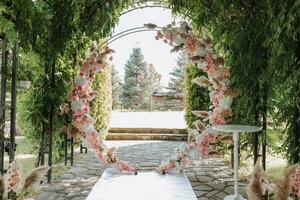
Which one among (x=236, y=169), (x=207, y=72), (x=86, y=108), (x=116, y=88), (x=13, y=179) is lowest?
(x=236, y=169)

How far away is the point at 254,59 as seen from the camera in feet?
12.3

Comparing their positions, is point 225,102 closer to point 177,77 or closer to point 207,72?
point 207,72

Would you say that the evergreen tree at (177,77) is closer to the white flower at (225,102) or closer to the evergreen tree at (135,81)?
the evergreen tree at (135,81)

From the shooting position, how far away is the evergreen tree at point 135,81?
20750 millimetres

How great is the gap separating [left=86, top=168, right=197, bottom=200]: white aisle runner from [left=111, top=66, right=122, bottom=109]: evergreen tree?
14581 millimetres

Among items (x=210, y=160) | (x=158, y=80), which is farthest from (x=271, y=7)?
(x=158, y=80)

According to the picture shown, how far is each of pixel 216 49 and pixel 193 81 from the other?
523 mm

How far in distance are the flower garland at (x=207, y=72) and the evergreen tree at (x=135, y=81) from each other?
14911mm

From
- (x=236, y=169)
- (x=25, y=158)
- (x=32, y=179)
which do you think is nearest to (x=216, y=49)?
(x=236, y=169)

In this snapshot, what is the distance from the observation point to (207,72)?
5.05m

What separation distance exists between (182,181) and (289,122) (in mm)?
2041

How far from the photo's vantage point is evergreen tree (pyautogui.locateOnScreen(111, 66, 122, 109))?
20.1 m

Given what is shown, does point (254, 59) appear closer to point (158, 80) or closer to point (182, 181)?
point (182, 181)

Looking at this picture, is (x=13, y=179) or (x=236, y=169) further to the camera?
(x=236, y=169)
